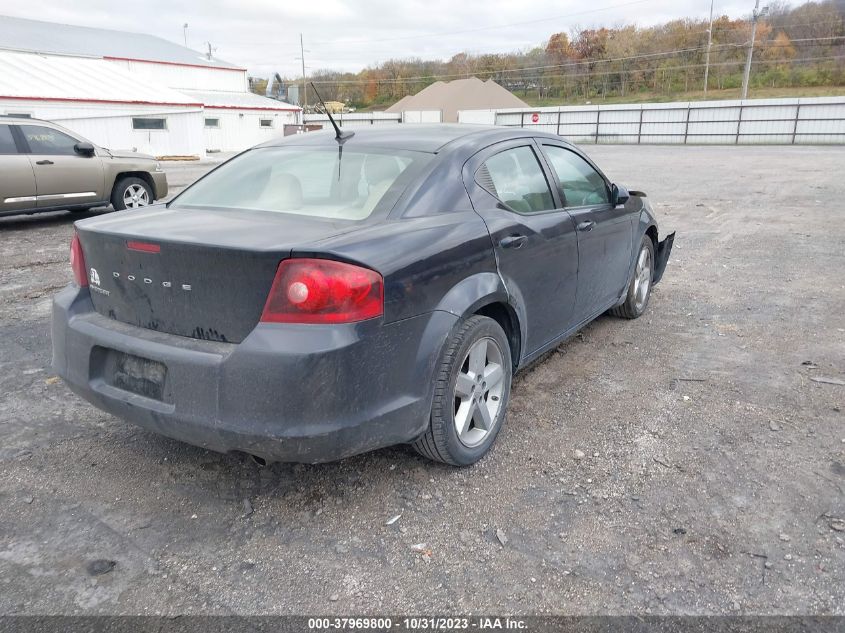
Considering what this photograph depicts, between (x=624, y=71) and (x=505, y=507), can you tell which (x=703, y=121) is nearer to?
(x=505, y=507)

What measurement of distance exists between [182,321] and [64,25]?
160ft

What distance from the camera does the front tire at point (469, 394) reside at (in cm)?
279

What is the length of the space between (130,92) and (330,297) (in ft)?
98.5

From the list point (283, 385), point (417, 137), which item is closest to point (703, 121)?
point (417, 137)

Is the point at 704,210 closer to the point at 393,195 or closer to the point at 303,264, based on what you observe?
the point at 393,195

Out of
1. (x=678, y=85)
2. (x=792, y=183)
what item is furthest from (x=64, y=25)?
(x=678, y=85)

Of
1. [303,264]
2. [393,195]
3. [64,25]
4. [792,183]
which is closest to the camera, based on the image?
[303,264]

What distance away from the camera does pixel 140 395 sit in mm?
2633

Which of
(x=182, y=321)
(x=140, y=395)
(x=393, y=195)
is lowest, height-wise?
(x=140, y=395)

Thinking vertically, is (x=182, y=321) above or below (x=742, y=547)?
above

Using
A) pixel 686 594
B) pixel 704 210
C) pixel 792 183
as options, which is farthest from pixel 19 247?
pixel 792 183

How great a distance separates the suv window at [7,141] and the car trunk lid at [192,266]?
7.82 m

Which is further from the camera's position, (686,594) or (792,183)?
(792,183)

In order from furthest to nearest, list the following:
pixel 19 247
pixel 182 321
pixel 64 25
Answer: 1. pixel 64 25
2. pixel 19 247
3. pixel 182 321
